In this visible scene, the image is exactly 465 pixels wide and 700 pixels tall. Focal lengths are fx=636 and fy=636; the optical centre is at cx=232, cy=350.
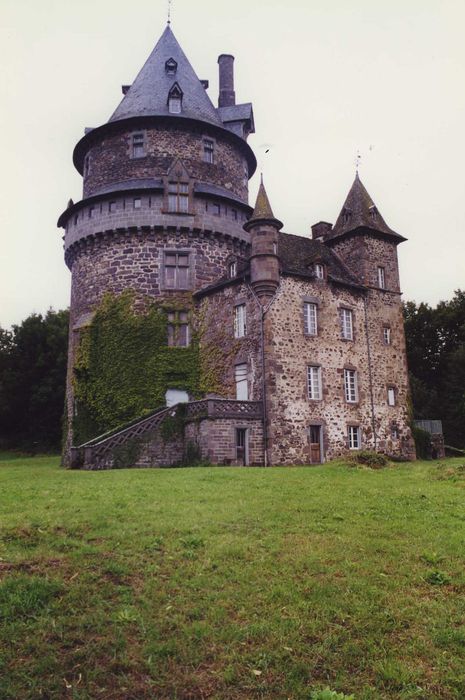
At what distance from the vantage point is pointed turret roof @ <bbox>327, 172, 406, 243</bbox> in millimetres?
36406

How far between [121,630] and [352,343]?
27.0m

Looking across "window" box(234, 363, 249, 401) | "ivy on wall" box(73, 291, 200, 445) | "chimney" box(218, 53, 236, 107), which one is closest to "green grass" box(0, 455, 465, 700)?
"window" box(234, 363, 249, 401)

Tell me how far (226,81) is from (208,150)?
30.8 ft

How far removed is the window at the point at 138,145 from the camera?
36.0 meters

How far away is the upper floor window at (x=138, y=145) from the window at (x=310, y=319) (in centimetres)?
1348

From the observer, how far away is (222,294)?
32.2m

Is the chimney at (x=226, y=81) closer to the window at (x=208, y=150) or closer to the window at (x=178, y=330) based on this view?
the window at (x=208, y=150)

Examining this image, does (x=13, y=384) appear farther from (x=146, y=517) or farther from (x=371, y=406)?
(x=146, y=517)

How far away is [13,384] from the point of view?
2028 inches

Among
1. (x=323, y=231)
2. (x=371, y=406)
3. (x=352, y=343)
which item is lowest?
(x=371, y=406)

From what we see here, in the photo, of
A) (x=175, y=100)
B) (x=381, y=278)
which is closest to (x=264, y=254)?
(x=381, y=278)

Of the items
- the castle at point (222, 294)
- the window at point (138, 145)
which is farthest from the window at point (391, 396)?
the window at point (138, 145)

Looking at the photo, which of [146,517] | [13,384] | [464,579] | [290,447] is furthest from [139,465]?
[13,384]

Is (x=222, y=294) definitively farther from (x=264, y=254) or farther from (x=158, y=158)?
(x=158, y=158)
